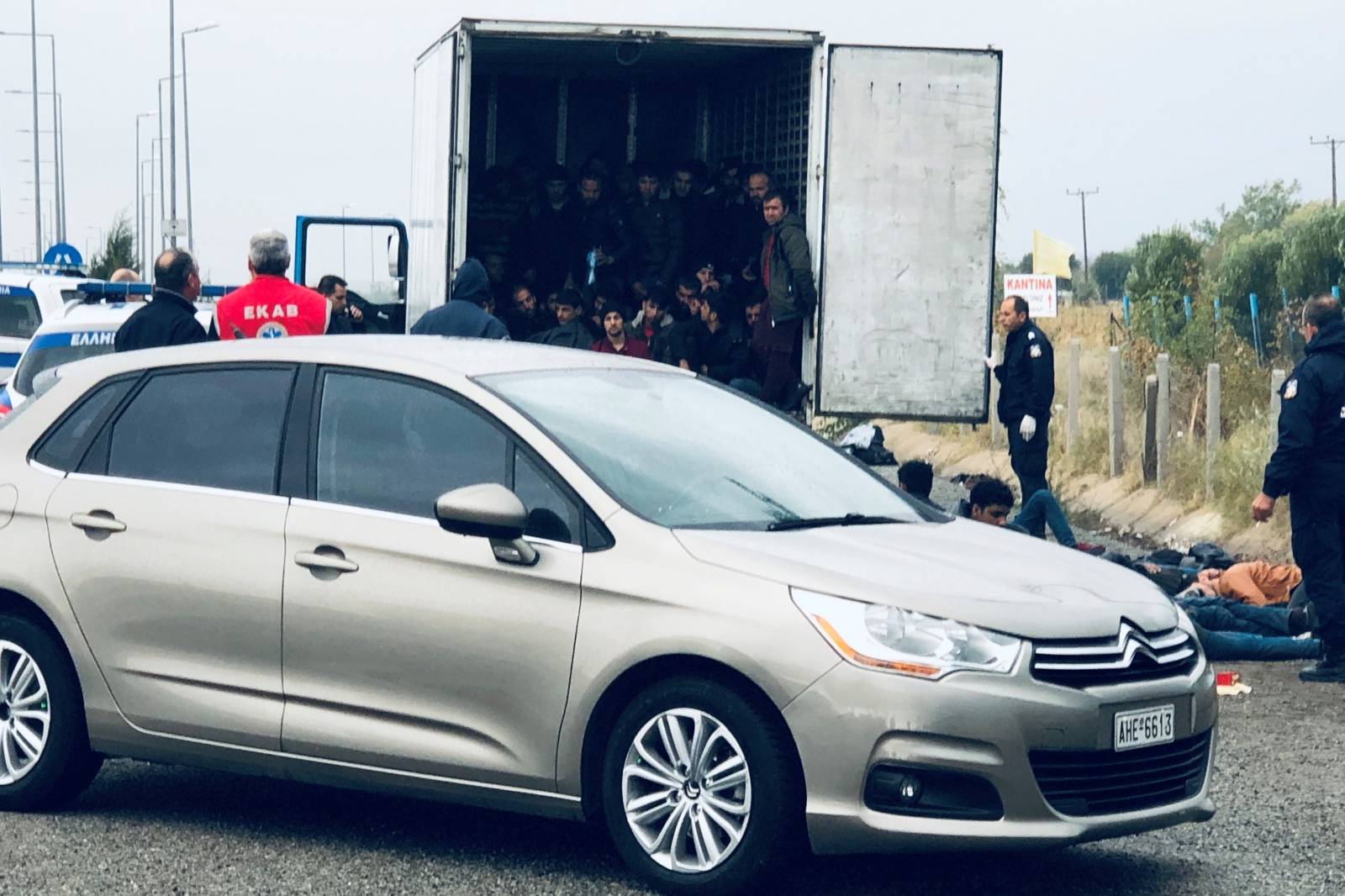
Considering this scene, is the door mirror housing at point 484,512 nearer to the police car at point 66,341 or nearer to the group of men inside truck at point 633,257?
the group of men inside truck at point 633,257

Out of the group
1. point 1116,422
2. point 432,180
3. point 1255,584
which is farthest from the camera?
point 1116,422

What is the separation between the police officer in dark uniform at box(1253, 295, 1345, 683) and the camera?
34.6 feet

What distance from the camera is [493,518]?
590 centimetres

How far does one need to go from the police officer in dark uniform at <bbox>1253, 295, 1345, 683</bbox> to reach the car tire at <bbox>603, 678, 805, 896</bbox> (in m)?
5.51

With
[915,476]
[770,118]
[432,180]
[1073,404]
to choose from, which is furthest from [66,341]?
[1073,404]

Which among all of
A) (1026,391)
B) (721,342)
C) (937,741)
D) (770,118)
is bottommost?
(937,741)

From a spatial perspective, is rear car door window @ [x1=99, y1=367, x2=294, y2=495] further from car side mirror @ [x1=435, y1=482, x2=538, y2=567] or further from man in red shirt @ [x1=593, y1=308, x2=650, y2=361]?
man in red shirt @ [x1=593, y1=308, x2=650, y2=361]

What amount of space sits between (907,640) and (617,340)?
355 inches

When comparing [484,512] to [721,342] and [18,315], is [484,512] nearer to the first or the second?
[721,342]

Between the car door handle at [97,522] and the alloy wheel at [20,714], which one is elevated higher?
the car door handle at [97,522]

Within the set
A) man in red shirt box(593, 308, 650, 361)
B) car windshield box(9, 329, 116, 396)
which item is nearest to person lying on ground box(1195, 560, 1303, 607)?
man in red shirt box(593, 308, 650, 361)

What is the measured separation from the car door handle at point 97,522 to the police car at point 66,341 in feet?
24.4

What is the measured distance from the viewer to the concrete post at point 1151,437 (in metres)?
19.5

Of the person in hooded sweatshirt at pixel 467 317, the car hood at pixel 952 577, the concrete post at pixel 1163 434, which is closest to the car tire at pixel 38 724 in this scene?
the car hood at pixel 952 577
